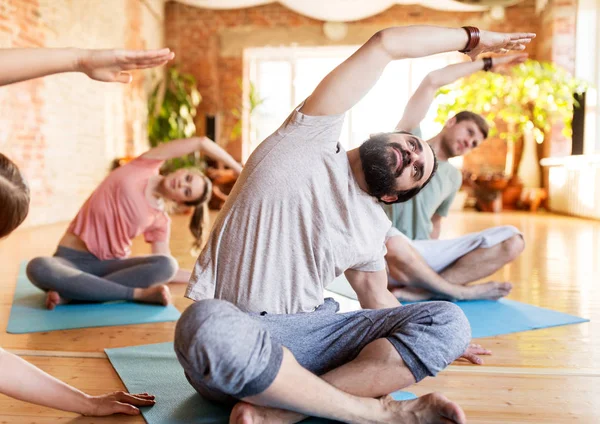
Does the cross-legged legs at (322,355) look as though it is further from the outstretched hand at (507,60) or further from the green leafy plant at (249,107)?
the green leafy plant at (249,107)

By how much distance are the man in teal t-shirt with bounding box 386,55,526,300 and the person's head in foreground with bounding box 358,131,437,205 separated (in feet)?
3.80

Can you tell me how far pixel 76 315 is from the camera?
2602 mm

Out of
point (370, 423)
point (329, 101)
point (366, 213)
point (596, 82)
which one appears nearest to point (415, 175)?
point (366, 213)

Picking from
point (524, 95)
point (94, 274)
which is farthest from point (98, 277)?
point (524, 95)

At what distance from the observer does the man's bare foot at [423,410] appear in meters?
1.37

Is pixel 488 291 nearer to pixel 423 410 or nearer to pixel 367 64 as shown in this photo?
pixel 423 410

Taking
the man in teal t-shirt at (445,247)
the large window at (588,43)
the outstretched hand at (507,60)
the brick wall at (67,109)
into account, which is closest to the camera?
the outstretched hand at (507,60)

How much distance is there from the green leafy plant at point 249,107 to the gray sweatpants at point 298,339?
9.19 metres

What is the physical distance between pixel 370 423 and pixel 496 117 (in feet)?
32.0

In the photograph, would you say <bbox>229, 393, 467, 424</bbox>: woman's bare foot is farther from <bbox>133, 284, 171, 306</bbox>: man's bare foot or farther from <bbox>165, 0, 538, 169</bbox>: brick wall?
<bbox>165, 0, 538, 169</bbox>: brick wall

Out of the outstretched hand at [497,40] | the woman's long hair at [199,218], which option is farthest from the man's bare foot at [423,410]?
the woman's long hair at [199,218]

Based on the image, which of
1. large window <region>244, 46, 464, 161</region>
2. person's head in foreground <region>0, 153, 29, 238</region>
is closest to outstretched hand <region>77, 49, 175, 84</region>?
person's head in foreground <region>0, 153, 29, 238</region>

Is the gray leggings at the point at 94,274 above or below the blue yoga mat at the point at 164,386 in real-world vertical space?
above

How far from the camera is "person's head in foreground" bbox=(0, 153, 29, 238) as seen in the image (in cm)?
112
